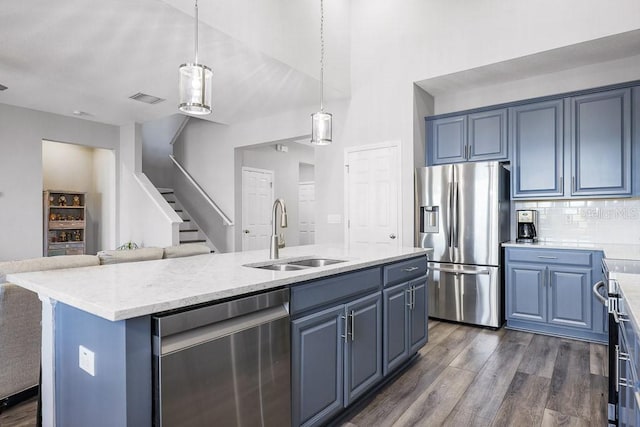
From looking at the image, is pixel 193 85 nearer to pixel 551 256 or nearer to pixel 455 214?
pixel 455 214

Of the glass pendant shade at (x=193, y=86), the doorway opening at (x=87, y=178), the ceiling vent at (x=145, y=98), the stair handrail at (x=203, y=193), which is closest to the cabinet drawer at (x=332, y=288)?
the glass pendant shade at (x=193, y=86)

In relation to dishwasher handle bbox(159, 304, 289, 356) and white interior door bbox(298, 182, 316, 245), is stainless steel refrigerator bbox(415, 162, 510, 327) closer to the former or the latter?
dishwasher handle bbox(159, 304, 289, 356)

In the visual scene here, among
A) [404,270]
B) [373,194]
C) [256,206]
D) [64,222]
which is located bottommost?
[404,270]

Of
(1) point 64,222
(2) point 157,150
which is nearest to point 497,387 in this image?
(1) point 64,222

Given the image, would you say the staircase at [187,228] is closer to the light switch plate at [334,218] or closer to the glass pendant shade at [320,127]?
the light switch plate at [334,218]

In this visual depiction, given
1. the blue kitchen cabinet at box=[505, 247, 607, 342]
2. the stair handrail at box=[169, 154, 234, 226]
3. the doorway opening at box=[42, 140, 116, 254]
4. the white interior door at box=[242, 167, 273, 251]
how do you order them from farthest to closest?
the doorway opening at box=[42, 140, 116, 254] → the white interior door at box=[242, 167, 273, 251] → the stair handrail at box=[169, 154, 234, 226] → the blue kitchen cabinet at box=[505, 247, 607, 342]

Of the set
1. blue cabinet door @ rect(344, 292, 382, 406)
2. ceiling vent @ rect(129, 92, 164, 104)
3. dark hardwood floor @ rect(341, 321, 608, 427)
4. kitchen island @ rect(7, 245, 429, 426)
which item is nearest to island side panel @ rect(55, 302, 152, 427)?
kitchen island @ rect(7, 245, 429, 426)

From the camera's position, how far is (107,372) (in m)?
1.25

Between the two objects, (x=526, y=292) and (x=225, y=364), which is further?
(x=526, y=292)

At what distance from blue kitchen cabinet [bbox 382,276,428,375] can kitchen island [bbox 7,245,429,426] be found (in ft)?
2.50

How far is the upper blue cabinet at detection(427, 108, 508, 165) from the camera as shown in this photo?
4.21m

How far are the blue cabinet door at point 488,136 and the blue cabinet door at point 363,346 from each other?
2.69 metres

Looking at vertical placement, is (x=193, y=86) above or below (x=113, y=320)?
above

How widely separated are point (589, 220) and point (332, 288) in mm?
3481
